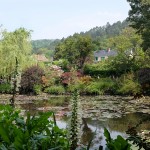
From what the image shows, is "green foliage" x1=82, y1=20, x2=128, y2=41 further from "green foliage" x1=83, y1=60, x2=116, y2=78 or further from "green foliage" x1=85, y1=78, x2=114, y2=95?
"green foliage" x1=85, y1=78, x2=114, y2=95

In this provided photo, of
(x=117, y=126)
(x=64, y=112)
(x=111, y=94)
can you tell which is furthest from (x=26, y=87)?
(x=117, y=126)

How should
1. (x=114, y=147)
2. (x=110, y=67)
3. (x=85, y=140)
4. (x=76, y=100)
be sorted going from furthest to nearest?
(x=110, y=67), (x=85, y=140), (x=76, y=100), (x=114, y=147)

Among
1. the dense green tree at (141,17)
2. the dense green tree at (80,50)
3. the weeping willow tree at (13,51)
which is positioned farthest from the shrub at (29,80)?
the dense green tree at (80,50)

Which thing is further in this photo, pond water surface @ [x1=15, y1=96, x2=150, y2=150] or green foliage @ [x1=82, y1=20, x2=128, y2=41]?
green foliage @ [x1=82, y1=20, x2=128, y2=41]

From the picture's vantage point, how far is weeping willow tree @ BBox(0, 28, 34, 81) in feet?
97.9

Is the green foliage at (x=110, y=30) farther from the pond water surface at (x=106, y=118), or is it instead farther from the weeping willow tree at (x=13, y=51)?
the pond water surface at (x=106, y=118)

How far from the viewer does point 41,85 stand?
30.1 meters

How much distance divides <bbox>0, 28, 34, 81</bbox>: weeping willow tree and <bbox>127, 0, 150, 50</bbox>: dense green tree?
10.6 m

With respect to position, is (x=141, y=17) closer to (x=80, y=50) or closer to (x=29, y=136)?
(x=80, y=50)

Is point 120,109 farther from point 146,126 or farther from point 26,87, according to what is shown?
point 26,87

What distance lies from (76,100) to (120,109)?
51.9 ft

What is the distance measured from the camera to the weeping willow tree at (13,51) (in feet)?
97.9

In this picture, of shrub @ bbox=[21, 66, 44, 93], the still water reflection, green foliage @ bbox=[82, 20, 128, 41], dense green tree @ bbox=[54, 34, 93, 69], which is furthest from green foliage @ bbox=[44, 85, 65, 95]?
green foliage @ bbox=[82, 20, 128, 41]

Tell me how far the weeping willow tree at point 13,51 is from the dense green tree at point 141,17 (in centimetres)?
1064
